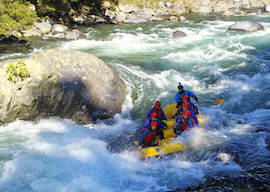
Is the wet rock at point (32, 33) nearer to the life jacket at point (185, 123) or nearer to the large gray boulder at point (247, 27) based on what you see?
the large gray boulder at point (247, 27)

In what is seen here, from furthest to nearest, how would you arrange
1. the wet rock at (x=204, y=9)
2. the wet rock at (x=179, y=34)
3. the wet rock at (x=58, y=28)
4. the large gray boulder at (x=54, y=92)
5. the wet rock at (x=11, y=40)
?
the wet rock at (x=204, y=9) < the wet rock at (x=58, y=28) < the wet rock at (x=179, y=34) < the wet rock at (x=11, y=40) < the large gray boulder at (x=54, y=92)

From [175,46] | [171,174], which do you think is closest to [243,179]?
[171,174]

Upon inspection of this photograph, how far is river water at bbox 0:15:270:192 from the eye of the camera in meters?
6.15

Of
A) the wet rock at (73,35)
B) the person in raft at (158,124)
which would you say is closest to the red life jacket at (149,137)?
the person in raft at (158,124)

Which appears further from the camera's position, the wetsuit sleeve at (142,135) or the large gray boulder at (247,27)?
the large gray boulder at (247,27)

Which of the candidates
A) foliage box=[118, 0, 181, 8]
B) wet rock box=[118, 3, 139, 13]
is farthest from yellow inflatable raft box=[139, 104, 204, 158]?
foliage box=[118, 0, 181, 8]

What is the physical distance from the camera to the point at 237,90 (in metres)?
10.3

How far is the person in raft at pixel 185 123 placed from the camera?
7621mm

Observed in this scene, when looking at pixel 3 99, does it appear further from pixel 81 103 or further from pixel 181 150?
pixel 181 150

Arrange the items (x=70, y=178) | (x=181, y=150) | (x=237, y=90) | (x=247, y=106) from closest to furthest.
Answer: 1. (x=70, y=178)
2. (x=181, y=150)
3. (x=247, y=106)
4. (x=237, y=90)

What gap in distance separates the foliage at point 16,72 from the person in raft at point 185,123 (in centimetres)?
434

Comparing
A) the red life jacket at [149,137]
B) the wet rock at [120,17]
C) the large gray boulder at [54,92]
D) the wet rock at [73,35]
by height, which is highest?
the wet rock at [120,17]

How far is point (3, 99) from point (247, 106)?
22.9 ft

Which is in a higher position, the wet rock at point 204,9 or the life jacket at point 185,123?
the wet rock at point 204,9
